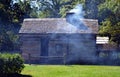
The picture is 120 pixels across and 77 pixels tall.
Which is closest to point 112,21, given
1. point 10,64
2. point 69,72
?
point 69,72

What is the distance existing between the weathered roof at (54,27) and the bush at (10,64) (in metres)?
16.9

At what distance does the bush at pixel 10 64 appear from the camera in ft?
66.1

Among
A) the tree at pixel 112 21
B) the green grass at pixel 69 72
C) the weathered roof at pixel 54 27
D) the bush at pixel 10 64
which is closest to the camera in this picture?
the bush at pixel 10 64

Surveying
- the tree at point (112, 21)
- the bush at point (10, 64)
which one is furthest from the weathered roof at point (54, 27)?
the bush at point (10, 64)

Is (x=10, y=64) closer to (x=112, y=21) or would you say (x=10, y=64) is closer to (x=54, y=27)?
(x=54, y=27)

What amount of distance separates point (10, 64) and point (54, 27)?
1904 centimetres

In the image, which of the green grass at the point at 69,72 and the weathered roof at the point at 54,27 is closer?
the green grass at the point at 69,72

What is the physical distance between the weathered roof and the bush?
664 inches

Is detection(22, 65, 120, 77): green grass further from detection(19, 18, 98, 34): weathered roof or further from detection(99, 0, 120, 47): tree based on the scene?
detection(99, 0, 120, 47): tree

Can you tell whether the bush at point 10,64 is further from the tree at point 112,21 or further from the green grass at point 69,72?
the tree at point 112,21

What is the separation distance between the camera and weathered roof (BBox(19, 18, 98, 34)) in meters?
38.1

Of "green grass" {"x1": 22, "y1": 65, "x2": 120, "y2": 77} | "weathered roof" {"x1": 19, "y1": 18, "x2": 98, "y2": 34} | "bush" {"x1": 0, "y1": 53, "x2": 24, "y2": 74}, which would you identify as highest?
"bush" {"x1": 0, "y1": 53, "x2": 24, "y2": 74}

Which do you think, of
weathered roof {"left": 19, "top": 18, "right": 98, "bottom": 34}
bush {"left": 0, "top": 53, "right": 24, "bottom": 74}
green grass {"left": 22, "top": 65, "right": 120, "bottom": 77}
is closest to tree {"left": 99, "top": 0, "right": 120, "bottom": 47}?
weathered roof {"left": 19, "top": 18, "right": 98, "bottom": 34}

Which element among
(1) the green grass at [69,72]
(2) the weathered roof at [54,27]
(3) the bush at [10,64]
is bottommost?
(1) the green grass at [69,72]
